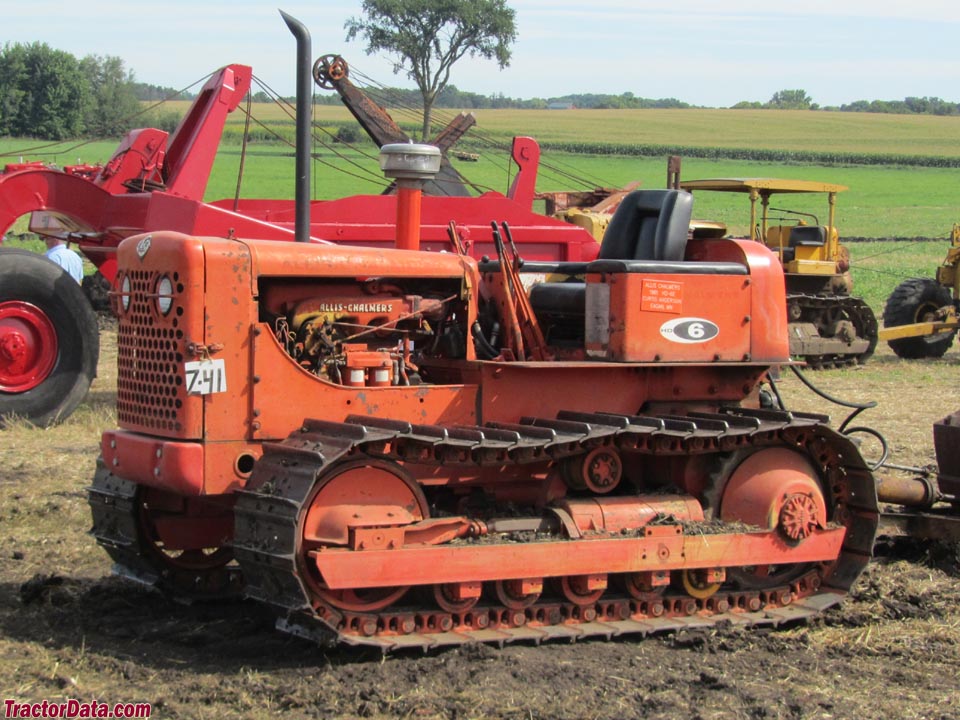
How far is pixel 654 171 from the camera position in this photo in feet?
189

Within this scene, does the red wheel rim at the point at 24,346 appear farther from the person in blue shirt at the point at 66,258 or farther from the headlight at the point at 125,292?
the headlight at the point at 125,292

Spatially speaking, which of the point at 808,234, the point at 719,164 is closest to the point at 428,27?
the point at 719,164

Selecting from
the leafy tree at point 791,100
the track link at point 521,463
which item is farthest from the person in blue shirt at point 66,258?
the leafy tree at point 791,100

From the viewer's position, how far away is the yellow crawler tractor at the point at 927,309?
2130 cm

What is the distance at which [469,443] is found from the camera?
6.76 metres

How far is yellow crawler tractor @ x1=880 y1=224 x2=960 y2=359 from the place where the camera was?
21.3 m

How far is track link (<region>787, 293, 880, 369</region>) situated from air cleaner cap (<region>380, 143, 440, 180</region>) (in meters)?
13.0

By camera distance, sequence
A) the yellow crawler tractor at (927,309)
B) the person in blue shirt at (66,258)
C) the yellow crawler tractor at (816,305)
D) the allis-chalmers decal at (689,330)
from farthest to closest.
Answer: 1. the yellow crawler tractor at (927,309)
2. the yellow crawler tractor at (816,305)
3. the person in blue shirt at (66,258)
4. the allis-chalmers decal at (689,330)

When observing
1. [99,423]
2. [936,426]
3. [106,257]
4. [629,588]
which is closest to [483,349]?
[629,588]

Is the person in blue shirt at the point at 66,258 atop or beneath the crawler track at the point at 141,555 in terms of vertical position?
atop

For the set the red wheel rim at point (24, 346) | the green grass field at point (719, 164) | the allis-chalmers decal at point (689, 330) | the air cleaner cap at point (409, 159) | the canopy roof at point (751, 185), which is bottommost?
the red wheel rim at point (24, 346)

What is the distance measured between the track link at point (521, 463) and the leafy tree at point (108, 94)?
49.8 m

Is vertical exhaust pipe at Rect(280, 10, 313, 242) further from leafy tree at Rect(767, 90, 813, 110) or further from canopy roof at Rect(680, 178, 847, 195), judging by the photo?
leafy tree at Rect(767, 90, 813, 110)

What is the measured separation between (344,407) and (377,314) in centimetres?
57
